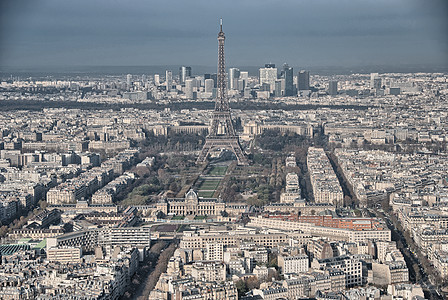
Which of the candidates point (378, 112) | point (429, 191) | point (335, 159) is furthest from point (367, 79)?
point (429, 191)

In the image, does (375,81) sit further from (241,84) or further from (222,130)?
(222,130)

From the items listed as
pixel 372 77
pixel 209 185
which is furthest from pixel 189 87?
pixel 209 185

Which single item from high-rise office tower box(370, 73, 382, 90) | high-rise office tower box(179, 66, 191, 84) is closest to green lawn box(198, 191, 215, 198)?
high-rise office tower box(370, 73, 382, 90)

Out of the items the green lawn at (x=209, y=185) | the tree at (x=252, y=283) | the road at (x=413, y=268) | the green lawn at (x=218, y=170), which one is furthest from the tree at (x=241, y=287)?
the green lawn at (x=218, y=170)

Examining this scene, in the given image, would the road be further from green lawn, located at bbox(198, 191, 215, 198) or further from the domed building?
green lawn, located at bbox(198, 191, 215, 198)

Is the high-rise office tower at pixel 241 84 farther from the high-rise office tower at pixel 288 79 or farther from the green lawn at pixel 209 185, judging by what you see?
the green lawn at pixel 209 185

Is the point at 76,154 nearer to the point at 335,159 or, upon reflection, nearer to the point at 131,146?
the point at 131,146
